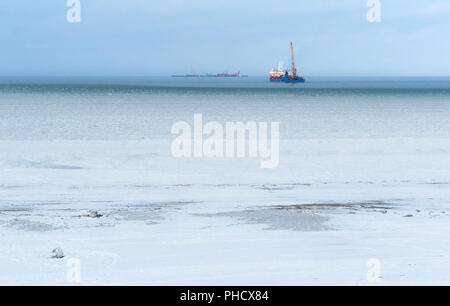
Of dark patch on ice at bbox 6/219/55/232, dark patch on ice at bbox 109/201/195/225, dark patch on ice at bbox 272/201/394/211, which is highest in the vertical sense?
dark patch on ice at bbox 6/219/55/232

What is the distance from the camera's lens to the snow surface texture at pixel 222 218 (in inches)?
199

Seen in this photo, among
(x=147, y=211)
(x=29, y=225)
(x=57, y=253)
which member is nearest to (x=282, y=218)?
(x=147, y=211)

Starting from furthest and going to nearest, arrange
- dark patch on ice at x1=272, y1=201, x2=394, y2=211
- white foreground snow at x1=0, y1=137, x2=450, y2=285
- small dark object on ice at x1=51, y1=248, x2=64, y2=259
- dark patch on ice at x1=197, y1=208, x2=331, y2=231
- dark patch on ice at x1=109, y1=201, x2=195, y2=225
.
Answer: dark patch on ice at x1=272, y1=201, x2=394, y2=211, dark patch on ice at x1=109, y1=201, x2=195, y2=225, dark patch on ice at x1=197, y1=208, x2=331, y2=231, small dark object on ice at x1=51, y1=248, x2=64, y2=259, white foreground snow at x1=0, y1=137, x2=450, y2=285

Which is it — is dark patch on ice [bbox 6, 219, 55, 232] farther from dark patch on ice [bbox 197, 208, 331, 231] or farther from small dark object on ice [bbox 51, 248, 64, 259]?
dark patch on ice [bbox 197, 208, 331, 231]

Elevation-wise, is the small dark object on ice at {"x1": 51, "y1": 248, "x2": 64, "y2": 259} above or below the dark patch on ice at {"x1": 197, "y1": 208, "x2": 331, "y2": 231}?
above

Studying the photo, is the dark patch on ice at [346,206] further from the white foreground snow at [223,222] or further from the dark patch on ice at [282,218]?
the dark patch on ice at [282,218]

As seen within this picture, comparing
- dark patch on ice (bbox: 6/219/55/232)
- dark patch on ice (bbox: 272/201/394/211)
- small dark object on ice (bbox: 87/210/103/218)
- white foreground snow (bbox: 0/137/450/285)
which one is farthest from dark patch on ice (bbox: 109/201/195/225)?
dark patch on ice (bbox: 272/201/394/211)

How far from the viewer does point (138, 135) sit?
65.2ft

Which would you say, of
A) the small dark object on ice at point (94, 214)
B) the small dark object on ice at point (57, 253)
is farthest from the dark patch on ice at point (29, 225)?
the small dark object on ice at point (57, 253)

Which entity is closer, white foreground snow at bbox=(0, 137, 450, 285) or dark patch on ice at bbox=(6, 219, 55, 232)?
white foreground snow at bbox=(0, 137, 450, 285)

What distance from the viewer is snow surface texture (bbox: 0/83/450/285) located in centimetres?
505

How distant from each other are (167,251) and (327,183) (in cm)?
513

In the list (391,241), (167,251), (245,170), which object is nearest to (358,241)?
(391,241)
